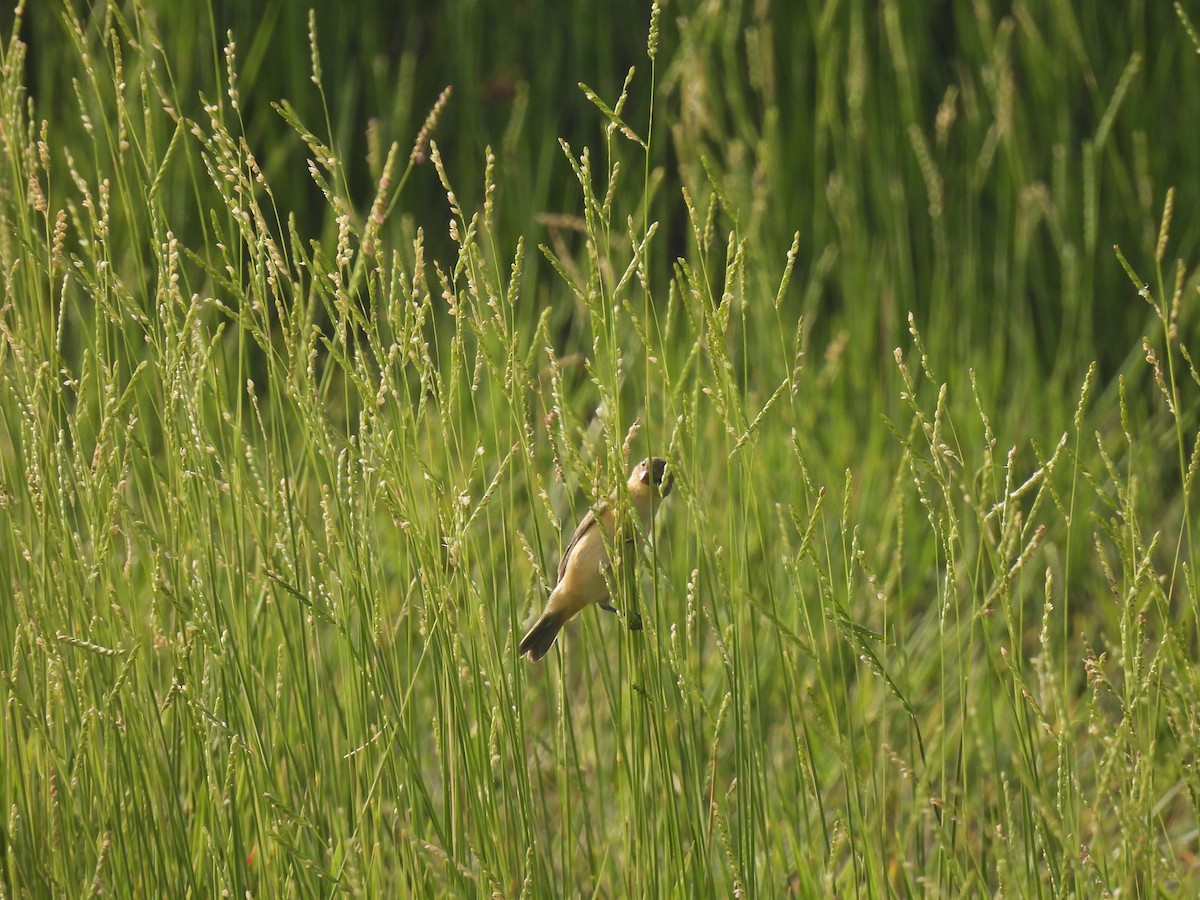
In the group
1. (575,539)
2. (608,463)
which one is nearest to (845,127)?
(575,539)

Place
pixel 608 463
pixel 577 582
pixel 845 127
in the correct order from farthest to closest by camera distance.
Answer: pixel 845 127 → pixel 577 582 → pixel 608 463

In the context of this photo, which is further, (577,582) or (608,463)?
(577,582)

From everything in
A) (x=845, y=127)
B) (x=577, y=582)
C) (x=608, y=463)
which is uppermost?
(x=608, y=463)

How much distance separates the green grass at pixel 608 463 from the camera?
1411mm

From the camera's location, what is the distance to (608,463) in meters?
1.46

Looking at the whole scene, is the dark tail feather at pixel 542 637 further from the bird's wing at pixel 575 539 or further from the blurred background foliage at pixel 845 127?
the blurred background foliage at pixel 845 127

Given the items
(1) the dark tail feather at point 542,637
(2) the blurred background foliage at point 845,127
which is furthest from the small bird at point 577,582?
(2) the blurred background foliage at point 845,127

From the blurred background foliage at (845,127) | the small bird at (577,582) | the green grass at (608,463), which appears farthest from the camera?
the blurred background foliage at (845,127)

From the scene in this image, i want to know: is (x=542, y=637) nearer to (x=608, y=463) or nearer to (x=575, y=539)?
(x=575, y=539)

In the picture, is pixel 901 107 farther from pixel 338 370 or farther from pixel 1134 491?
pixel 1134 491

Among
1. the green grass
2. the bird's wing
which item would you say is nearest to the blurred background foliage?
the green grass

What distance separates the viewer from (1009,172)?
3.71m

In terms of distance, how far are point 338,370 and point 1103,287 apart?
2.07 m

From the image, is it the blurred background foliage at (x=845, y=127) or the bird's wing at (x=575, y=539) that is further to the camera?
the blurred background foliage at (x=845, y=127)
